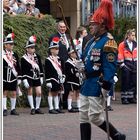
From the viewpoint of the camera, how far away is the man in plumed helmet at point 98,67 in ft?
25.0

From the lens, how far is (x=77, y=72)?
12.4 meters

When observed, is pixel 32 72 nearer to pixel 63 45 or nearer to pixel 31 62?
pixel 31 62

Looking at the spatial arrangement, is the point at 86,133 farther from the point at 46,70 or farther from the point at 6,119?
the point at 46,70

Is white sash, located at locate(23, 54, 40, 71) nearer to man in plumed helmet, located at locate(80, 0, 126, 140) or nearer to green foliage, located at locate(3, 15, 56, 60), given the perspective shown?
green foliage, located at locate(3, 15, 56, 60)

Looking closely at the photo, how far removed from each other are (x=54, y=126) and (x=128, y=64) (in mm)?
4724

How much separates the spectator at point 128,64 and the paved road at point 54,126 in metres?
1.58

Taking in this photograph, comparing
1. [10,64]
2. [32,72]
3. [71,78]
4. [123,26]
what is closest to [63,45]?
[71,78]

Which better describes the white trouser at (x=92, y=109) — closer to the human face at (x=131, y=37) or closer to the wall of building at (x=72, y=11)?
the human face at (x=131, y=37)

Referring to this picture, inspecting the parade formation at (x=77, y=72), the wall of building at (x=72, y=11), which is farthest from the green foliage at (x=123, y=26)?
the wall of building at (x=72, y=11)

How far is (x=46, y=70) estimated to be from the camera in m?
12.3

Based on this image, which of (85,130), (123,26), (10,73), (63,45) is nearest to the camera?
(85,130)

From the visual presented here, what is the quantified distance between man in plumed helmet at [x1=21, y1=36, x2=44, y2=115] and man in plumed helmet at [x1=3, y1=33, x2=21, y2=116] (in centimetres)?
19

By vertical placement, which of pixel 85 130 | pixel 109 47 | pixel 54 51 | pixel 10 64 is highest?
pixel 54 51

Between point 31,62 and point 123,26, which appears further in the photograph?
point 123,26
